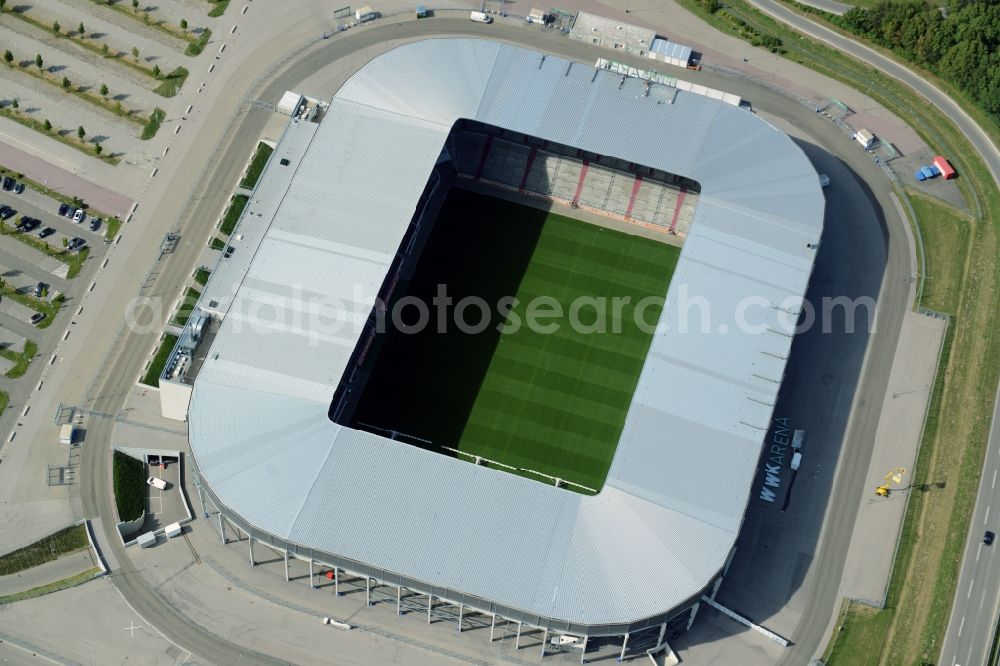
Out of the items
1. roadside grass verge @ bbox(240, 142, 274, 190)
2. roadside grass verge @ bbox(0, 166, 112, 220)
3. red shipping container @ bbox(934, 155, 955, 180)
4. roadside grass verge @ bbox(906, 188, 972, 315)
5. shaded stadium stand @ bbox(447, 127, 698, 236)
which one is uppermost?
red shipping container @ bbox(934, 155, 955, 180)

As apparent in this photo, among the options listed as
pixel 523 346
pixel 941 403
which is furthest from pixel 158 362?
pixel 941 403

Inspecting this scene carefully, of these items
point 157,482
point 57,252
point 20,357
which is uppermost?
point 57,252

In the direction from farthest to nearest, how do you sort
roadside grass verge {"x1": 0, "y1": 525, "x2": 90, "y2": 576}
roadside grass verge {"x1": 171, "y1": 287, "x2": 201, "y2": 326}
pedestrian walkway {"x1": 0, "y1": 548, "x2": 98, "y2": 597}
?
roadside grass verge {"x1": 171, "y1": 287, "x2": 201, "y2": 326}, roadside grass verge {"x1": 0, "y1": 525, "x2": 90, "y2": 576}, pedestrian walkway {"x1": 0, "y1": 548, "x2": 98, "y2": 597}

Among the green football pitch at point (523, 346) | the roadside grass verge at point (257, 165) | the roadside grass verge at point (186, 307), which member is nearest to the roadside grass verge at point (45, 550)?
the roadside grass verge at point (186, 307)

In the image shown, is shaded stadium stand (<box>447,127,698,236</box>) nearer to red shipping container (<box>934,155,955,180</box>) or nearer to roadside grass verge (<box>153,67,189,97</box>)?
red shipping container (<box>934,155,955,180</box>)

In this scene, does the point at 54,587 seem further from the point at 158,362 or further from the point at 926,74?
the point at 926,74

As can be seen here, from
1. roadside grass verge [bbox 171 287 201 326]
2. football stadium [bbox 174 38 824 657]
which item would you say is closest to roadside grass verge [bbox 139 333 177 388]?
roadside grass verge [bbox 171 287 201 326]
